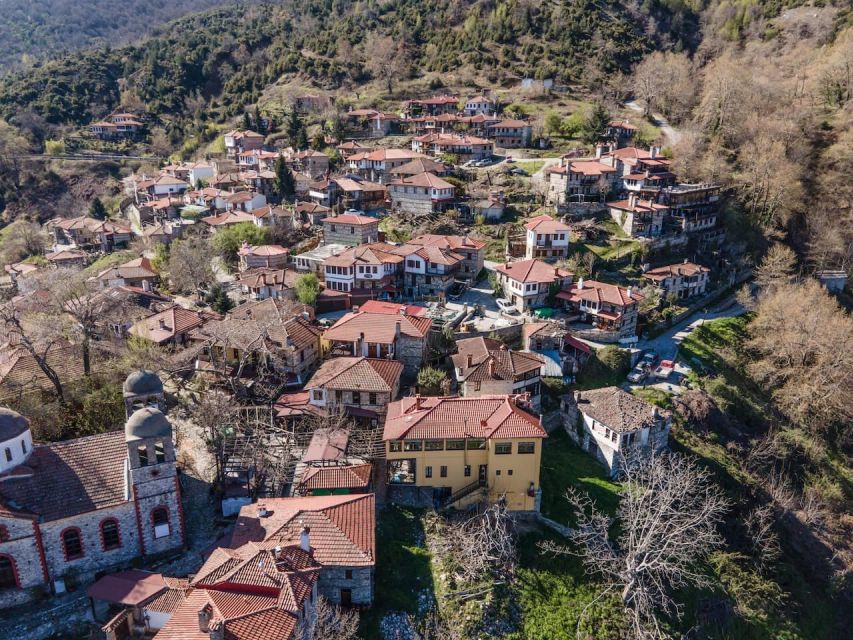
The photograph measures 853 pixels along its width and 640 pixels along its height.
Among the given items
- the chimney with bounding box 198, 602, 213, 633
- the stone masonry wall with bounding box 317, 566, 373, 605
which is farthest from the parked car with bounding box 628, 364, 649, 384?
the chimney with bounding box 198, 602, 213, 633

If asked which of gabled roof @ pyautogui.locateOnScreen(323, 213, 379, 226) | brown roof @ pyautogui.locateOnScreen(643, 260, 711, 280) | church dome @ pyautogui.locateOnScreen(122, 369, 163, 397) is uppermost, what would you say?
gabled roof @ pyautogui.locateOnScreen(323, 213, 379, 226)

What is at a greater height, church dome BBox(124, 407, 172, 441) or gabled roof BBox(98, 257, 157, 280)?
church dome BBox(124, 407, 172, 441)

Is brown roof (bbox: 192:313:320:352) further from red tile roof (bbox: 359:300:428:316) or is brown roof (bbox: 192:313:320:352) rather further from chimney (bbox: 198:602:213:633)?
chimney (bbox: 198:602:213:633)

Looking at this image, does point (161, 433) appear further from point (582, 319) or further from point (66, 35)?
point (66, 35)

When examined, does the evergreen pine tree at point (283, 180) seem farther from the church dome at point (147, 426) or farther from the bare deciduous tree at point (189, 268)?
the church dome at point (147, 426)

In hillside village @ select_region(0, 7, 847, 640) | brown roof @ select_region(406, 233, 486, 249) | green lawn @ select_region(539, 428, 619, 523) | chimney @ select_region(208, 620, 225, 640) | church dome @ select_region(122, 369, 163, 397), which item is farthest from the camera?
brown roof @ select_region(406, 233, 486, 249)

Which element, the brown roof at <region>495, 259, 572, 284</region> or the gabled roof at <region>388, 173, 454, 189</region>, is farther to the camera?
the gabled roof at <region>388, 173, 454, 189</region>

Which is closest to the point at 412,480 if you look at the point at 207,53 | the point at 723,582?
the point at 723,582
